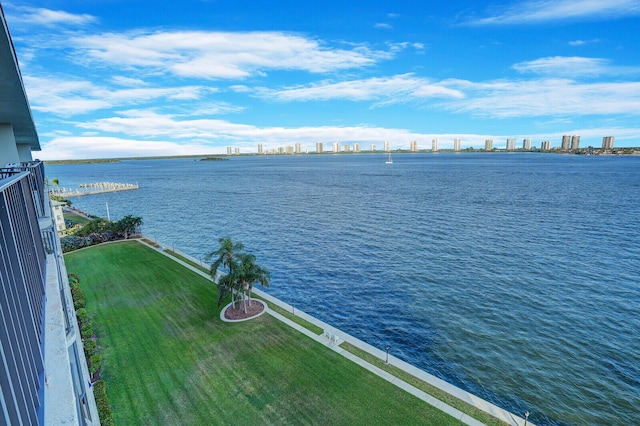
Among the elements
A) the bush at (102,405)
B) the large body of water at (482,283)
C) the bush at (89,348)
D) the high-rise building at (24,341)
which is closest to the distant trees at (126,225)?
the large body of water at (482,283)

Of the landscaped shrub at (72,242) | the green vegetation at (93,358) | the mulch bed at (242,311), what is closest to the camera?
the green vegetation at (93,358)

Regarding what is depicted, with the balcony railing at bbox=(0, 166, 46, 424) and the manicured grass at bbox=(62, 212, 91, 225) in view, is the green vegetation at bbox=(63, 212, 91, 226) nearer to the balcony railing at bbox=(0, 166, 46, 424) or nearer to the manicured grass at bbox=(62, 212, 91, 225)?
the manicured grass at bbox=(62, 212, 91, 225)

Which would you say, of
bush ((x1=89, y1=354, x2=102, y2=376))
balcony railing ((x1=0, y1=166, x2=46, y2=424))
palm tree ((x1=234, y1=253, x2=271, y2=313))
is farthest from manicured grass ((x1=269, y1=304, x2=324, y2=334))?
balcony railing ((x1=0, y1=166, x2=46, y2=424))

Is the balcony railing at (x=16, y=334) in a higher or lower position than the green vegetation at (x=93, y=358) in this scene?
higher

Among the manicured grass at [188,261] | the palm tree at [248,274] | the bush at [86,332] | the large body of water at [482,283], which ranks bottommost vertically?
the large body of water at [482,283]

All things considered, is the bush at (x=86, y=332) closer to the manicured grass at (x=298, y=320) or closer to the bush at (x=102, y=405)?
the bush at (x=102, y=405)

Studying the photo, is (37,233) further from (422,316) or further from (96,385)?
(422,316)

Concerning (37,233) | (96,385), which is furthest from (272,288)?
(37,233)
